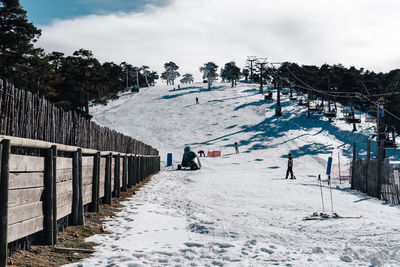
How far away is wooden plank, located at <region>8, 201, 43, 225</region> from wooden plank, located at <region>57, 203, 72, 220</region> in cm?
78

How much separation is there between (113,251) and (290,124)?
5777cm

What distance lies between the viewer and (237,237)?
7.13 meters

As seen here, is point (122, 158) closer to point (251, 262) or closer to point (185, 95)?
point (251, 262)

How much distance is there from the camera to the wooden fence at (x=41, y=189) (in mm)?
4203

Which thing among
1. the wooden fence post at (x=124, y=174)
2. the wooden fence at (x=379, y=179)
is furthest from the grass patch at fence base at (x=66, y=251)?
the wooden fence at (x=379, y=179)

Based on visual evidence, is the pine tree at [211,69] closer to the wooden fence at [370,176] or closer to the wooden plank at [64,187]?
the wooden fence at [370,176]

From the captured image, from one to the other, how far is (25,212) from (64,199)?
5.14 feet

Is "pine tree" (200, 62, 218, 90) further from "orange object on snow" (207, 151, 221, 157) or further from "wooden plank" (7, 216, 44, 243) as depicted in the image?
"wooden plank" (7, 216, 44, 243)

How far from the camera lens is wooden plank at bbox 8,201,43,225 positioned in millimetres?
4383

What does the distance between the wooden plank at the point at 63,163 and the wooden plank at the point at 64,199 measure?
468 millimetres

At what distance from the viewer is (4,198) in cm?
413

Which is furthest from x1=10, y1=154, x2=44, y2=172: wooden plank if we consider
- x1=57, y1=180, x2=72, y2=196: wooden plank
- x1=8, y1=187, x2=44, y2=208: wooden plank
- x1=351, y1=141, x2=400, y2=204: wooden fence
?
x1=351, y1=141, x2=400, y2=204: wooden fence

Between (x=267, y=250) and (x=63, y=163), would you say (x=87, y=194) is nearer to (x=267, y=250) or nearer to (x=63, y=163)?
(x=63, y=163)

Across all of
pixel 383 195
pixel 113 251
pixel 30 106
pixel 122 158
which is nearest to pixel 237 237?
pixel 113 251
